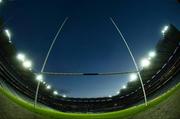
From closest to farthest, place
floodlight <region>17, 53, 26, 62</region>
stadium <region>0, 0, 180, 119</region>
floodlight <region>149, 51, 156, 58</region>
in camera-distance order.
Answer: stadium <region>0, 0, 180, 119</region>, floodlight <region>17, 53, 26, 62</region>, floodlight <region>149, 51, 156, 58</region>

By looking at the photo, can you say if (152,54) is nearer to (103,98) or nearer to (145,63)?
(145,63)

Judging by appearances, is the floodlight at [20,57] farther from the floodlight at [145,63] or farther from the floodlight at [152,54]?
the floodlight at [152,54]

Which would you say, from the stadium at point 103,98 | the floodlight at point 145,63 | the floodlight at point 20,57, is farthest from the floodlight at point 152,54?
the floodlight at point 20,57

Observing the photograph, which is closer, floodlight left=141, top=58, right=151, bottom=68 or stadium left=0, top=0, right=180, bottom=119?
stadium left=0, top=0, right=180, bottom=119

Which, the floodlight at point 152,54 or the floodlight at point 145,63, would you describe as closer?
the floodlight at point 152,54

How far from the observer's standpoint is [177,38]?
2492cm

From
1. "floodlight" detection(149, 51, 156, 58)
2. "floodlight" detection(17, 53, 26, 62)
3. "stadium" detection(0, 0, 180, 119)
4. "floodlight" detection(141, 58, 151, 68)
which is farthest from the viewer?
"floodlight" detection(141, 58, 151, 68)

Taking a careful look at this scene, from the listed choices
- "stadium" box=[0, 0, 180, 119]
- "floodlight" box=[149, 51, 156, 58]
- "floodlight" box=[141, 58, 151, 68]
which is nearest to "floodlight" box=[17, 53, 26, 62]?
"stadium" box=[0, 0, 180, 119]

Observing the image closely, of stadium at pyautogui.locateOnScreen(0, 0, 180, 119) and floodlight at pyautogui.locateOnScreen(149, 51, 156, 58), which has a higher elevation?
floodlight at pyautogui.locateOnScreen(149, 51, 156, 58)

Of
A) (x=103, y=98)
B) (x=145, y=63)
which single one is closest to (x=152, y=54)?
(x=145, y=63)

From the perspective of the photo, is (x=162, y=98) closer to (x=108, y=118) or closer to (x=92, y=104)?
(x=108, y=118)

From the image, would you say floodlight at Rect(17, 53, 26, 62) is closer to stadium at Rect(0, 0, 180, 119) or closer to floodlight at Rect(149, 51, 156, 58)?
stadium at Rect(0, 0, 180, 119)

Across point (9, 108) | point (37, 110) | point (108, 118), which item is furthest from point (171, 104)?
point (9, 108)

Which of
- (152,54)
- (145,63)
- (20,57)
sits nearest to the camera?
(20,57)
